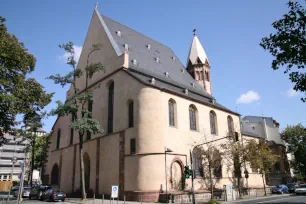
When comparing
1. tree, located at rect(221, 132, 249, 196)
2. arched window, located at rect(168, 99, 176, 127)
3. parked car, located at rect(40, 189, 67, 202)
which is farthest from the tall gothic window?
tree, located at rect(221, 132, 249, 196)

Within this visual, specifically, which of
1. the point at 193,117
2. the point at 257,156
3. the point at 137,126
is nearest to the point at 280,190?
the point at 257,156

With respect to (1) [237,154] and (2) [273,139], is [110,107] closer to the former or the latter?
(1) [237,154]

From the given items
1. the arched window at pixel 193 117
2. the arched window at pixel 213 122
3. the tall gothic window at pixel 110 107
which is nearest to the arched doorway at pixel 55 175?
the tall gothic window at pixel 110 107

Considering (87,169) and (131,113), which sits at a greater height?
(131,113)

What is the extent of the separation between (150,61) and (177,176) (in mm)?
16130

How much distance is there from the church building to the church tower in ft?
7.69

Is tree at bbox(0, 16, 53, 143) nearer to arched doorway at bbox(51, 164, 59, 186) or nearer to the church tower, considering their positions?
arched doorway at bbox(51, 164, 59, 186)

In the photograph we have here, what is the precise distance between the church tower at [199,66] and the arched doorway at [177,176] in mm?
19767

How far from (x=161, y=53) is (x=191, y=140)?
1710 cm

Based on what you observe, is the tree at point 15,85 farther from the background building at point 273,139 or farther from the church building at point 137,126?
the background building at point 273,139

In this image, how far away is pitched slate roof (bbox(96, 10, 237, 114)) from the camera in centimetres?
3034

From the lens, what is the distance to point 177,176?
2438 cm

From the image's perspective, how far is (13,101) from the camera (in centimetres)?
1611

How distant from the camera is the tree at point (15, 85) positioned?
16.5 m
